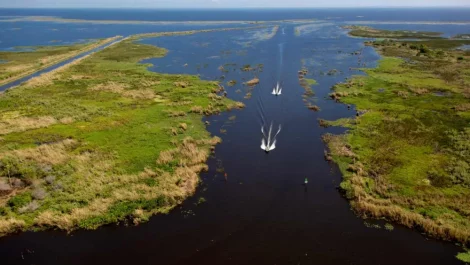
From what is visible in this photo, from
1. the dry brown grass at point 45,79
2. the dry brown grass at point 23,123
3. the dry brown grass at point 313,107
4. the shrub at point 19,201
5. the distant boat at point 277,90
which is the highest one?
the dry brown grass at point 45,79

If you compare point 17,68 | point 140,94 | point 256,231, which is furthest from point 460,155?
point 17,68

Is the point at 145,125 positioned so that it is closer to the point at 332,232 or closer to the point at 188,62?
the point at 332,232

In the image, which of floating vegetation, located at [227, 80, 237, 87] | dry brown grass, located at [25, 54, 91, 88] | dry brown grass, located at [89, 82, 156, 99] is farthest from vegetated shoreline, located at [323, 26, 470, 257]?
dry brown grass, located at [25, 54, 91, 88]

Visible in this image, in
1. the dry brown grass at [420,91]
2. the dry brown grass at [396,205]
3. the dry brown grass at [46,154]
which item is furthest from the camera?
the dry brown grass at [420,91]

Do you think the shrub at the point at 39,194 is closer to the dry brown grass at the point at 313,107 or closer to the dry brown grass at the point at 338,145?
the dry brown grass at the point at 338,145

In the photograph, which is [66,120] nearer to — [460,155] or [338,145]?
[338,145]

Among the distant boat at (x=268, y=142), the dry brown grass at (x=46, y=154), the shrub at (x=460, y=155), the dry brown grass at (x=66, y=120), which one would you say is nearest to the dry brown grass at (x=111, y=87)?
the dry brown grass at (x=66, y=120)
